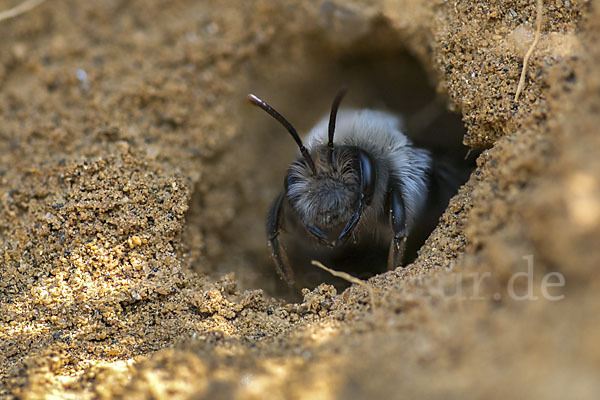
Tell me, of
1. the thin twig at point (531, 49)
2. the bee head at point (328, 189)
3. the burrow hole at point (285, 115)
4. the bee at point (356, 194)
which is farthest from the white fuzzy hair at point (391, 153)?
the thin twig at point (531, 49)

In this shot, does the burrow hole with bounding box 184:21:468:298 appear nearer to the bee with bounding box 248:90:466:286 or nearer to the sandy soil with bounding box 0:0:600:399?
the sandy soil with bounding box 0:0:600:399

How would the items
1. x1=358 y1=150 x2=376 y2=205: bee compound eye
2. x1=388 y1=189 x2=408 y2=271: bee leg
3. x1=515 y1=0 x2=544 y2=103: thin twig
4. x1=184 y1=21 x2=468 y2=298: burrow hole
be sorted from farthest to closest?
x1=184 y1=21 x2=468 y2=298: burrow hole, x1=388 y1=189 x2=408 y2=271: bee leg, x1=358 y1=150 x2=376 y2=205: bee compound eye, x1=515 y1=0 x2=544 y2=103: thin twig

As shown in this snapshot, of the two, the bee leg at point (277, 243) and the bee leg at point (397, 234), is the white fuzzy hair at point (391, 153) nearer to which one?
the bee leg at point (397, 234)

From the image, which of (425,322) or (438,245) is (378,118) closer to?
(438,245)

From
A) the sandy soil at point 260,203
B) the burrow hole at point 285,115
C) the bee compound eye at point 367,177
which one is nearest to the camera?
the sandy soil at point 260,203

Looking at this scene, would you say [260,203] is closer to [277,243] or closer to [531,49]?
[277,243]

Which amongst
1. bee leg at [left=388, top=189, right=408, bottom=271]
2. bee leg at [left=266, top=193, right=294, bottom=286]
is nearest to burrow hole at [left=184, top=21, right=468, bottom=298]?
bee leg at [left=266, top=193, right=294, bottom=286]

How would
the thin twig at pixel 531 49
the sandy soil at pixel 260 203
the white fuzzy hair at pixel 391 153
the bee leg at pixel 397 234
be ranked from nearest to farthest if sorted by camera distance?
the sandy soil at pixel 260 203, the thin twig at pixel 531 49, the bee leg at pixel 397 234, the white fuzzy hair at pixel 391 153

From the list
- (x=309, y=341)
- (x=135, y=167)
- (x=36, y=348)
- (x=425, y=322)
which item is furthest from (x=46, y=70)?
(x=425, y=322)
